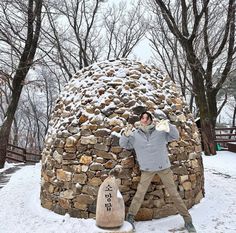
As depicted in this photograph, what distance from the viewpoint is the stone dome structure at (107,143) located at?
189 inches

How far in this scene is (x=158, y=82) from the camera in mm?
5844

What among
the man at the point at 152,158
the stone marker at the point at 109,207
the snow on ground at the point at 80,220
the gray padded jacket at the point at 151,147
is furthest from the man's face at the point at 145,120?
the snow on ground at the point at 80,220

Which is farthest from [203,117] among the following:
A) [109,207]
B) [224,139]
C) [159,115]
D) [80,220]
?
[109,207]

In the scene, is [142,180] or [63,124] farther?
[63,124]

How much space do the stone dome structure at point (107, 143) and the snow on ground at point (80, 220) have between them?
182 millimetres

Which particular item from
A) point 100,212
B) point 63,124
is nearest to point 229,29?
point 63,124

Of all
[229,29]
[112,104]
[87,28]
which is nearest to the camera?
[112,104]

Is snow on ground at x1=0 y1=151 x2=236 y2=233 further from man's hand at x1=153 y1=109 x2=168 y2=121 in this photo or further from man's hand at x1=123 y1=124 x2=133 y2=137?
man's hand at x1=153 y1=109 x2=168 y2=121

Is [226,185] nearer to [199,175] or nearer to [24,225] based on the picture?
[199,175]

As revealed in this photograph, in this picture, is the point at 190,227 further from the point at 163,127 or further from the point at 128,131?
the point at 128,131

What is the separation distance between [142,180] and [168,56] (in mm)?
18027

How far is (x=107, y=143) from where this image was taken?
4867 millimetres

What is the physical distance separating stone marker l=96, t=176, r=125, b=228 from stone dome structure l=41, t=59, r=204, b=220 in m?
0.59

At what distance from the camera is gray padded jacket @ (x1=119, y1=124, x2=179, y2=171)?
175 inches
